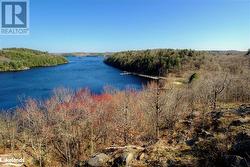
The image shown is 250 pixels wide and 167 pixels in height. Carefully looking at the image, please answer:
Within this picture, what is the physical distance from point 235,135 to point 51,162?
16.6m

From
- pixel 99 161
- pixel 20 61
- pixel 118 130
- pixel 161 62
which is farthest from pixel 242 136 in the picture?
pixel 20 61

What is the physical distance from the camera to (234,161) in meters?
9.75

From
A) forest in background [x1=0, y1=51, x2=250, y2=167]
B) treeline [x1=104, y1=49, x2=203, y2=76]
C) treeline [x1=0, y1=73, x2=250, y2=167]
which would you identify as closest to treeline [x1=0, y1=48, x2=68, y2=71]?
treeline [x1=104, y1=49, x2=203, y2=76]

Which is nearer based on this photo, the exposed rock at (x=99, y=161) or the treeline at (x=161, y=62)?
the exposed rock at (x=99, y=161)

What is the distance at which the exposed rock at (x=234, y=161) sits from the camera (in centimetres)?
954

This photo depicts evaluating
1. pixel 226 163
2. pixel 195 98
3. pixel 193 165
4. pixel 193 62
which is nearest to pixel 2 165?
pixel 193 165

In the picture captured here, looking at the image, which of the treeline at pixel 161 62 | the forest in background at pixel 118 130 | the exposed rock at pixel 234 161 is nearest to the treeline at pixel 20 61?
the treeline at pixel 161 62

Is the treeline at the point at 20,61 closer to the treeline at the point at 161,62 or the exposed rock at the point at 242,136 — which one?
the treeline at the point at 161,62

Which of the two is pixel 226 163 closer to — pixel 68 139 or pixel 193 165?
pixel 193 165

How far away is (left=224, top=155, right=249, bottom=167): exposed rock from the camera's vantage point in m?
9.54

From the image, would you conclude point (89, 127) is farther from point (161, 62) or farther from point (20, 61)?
point (20, 61)

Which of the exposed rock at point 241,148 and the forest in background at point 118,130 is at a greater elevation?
the exposed rock at point 241,148

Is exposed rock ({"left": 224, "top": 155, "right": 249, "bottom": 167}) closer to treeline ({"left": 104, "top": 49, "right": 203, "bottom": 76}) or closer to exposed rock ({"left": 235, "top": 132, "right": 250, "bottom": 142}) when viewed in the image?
exposed rock ({"left": 235, "top": 132, "right": 250, "bottom": 142})

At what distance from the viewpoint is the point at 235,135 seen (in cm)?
1318
